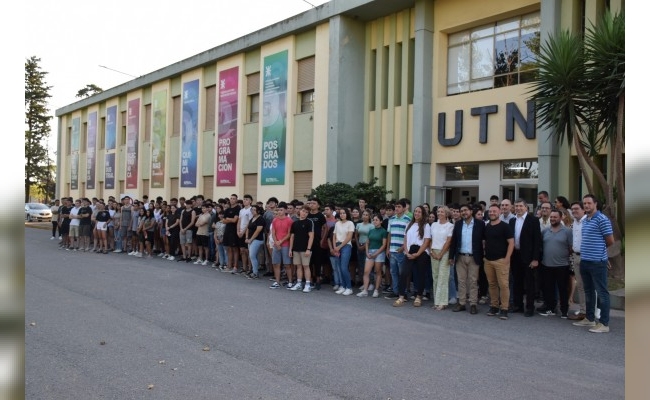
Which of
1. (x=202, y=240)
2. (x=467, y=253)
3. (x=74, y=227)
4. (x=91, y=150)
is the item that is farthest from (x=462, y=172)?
(x=91, y=150)

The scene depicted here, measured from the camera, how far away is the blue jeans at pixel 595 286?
318 inches

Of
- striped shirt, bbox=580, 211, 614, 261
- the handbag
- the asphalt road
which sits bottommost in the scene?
the asphalt road

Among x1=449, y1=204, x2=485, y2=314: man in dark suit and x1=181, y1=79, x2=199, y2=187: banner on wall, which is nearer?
x1=449, y1=204, x2=485, y2=314: man in dark suit

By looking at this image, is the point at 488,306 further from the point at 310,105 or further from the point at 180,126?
the point at 180,126

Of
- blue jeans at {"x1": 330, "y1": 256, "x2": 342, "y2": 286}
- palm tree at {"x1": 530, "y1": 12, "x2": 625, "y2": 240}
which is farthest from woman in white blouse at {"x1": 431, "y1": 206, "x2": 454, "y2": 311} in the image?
palm tree at {"x1": 530, "y1": 12, "x2": 625, "y2": 240}

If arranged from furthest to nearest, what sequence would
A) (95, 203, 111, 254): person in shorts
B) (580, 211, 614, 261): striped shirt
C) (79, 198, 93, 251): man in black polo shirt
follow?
1. (79, 198, 93, 251): man in black polo shirt
2. (95, 203, 111, 254): person in shorts
3. (580, 211, 614, 261): striped shirt

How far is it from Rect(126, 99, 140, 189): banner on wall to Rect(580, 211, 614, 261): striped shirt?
29207 mm

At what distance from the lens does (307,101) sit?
22188mm

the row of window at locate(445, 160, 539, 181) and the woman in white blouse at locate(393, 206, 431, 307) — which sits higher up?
the row of window at locate(445, 160, 539, 181)

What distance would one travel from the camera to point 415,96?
18.2m

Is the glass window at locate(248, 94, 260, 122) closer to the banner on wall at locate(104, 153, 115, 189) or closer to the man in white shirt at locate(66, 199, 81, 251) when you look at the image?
the man in white shirt at locate(66, 199, 81, 251)

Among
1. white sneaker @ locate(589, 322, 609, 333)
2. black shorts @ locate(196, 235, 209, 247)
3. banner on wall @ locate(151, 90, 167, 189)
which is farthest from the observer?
banner on wall @ locate(151, 90, 167, 189)

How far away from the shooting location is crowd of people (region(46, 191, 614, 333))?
9.03 m

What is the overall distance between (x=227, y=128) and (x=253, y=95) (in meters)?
2.11
